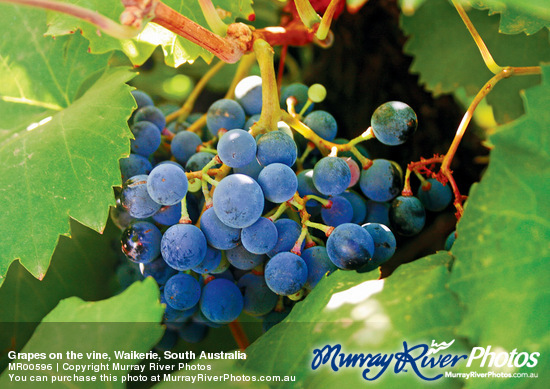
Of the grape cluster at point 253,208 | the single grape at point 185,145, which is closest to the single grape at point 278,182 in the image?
the grape cluster at point 253,208

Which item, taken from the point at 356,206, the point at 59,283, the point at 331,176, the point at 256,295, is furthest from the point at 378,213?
the point at 59,283

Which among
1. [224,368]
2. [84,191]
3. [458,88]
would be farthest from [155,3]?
[458,88]

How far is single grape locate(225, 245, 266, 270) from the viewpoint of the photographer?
31.0 inches

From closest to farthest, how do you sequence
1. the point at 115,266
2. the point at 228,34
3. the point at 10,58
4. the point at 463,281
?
the point at 463,281
the point at 228,34
the point at 10,58
the point at 115,266

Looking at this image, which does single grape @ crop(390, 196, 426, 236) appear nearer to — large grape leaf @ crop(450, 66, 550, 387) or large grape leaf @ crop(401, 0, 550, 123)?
large grape leaf @ crop(450, 66, 550, 387)

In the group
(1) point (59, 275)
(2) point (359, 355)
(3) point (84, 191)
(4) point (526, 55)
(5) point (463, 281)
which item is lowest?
(1) point (59, 275)

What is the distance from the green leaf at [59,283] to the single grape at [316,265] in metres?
0.53

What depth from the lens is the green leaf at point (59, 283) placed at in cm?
98

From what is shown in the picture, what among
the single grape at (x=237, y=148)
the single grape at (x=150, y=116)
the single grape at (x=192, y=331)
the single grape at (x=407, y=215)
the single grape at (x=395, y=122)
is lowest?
the single grape at (x=192, y=331)

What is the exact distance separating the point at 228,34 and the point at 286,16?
45 centimetres

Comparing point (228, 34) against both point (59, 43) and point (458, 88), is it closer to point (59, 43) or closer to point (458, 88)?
point (59, 43)

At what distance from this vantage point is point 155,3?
0.60 meters

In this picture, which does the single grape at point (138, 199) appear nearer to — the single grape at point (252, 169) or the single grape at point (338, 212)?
the single grape at point (252, 169)

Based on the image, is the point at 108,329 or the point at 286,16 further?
the point at 286,16
